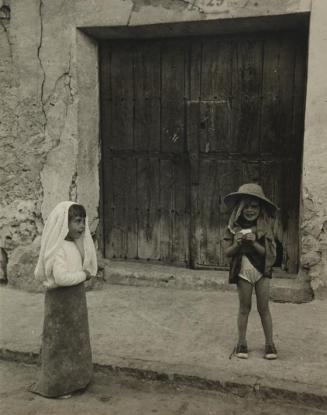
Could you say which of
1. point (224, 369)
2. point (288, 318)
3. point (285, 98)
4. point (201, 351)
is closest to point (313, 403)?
point (224, 369)

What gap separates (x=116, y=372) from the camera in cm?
384

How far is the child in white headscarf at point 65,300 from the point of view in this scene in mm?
3436

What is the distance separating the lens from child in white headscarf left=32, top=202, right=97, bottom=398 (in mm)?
3436

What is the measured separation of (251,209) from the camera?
148 inches

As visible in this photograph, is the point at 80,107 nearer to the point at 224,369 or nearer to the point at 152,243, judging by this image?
the point at 152,243

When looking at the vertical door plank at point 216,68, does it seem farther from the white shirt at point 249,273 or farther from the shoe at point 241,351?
the shoe at point 241,351

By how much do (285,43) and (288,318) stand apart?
A: 8.42 feet

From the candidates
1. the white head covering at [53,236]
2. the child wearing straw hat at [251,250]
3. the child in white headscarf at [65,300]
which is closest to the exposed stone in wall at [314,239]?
the child wearing straw hat at [251,250]

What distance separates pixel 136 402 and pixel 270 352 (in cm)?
101

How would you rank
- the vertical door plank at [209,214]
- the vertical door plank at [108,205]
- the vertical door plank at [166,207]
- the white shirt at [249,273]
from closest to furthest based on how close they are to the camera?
the white shirt at [249,273] < the vertical door plank at [209,214] < the vertical door plank at [166,207] < the vertical door plank at [108,205]

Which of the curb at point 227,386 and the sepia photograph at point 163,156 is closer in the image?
the curb at point 227,386

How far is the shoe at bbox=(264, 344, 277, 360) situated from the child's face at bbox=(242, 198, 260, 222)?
907 millimetres

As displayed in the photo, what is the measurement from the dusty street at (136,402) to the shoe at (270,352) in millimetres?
433

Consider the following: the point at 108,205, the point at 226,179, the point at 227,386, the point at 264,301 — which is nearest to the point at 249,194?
the point at 264,301
